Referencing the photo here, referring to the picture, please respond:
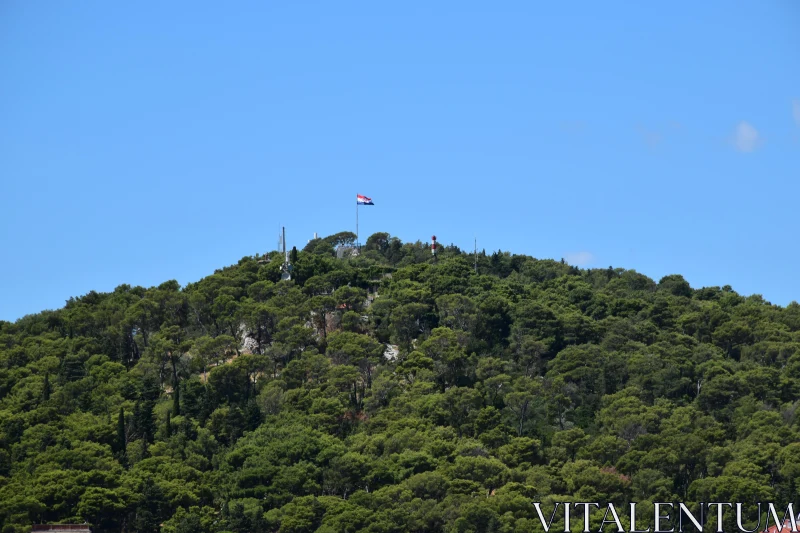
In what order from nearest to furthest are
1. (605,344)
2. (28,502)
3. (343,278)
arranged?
(28,502) < (605,344) < (343,278)

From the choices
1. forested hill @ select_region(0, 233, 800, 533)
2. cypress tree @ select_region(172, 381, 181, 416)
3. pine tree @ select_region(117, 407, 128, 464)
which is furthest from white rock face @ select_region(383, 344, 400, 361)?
pine tree @ select_region(117, 407, 128, 464)

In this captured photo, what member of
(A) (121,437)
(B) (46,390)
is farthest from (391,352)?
(B) (46,390)

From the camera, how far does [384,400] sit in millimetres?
85438

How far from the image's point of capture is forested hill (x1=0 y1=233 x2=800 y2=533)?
239 ft

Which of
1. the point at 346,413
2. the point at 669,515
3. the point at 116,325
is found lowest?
the point at 669,515

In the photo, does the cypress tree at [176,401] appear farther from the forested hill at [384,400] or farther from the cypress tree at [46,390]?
the cypress tree at [46,390]

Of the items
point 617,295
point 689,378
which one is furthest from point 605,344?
point 617,295

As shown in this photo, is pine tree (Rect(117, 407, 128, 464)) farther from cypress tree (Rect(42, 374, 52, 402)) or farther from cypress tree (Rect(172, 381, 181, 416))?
cypress tree (Rect(42, 374, 52, 402))

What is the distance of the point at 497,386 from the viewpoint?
3406 inches

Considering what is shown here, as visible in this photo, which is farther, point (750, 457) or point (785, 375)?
point (785, 375)

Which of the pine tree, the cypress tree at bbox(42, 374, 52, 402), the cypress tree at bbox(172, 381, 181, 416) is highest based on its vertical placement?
the cypress tree at bbox(42, 374, 52, 402)

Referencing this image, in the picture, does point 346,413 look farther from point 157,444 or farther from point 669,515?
point 669,515

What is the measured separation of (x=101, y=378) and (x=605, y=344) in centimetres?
2780

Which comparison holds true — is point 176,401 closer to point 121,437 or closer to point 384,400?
point 121,437
